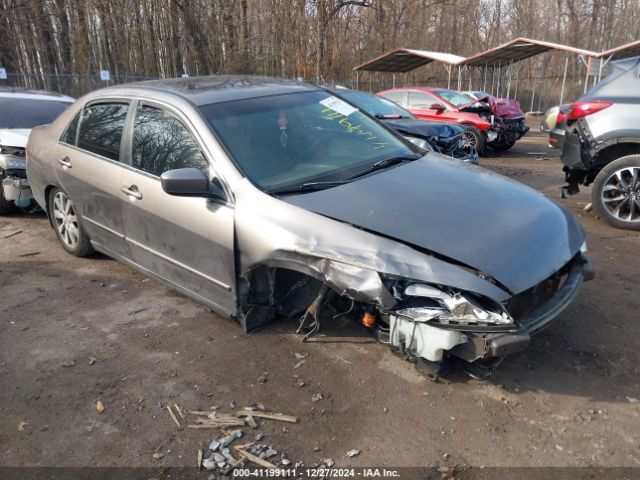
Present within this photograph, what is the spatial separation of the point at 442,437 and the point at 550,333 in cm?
136

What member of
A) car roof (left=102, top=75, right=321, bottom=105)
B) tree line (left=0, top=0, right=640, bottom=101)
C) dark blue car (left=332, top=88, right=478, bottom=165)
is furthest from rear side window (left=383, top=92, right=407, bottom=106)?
tree line (left=0, top=0, right=640, bottom=101)

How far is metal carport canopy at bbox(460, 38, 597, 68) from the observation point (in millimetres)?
16828

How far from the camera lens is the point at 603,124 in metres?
5.69

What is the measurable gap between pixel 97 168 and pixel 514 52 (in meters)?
18.2

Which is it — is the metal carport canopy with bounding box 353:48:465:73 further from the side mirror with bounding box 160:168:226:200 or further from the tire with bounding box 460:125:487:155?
the side mirror with bounding box 160:168:226:200

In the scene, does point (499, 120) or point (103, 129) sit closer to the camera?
Answer: point (103, 129)

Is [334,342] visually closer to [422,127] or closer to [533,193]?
[533,193]

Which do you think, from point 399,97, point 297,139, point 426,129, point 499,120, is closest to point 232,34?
point 399,97

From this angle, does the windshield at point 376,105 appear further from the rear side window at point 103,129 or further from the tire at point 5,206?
the tire at point 5,206

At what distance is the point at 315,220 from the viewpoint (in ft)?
9.58

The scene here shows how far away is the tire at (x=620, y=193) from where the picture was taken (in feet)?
18.3

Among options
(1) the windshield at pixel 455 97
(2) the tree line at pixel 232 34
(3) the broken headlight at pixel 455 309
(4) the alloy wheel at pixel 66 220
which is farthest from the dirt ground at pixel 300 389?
(2) the tree line at pixel 232 34

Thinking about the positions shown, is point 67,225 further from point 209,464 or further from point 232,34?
point 232,34

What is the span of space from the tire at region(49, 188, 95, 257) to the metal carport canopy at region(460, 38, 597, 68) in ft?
51.4
